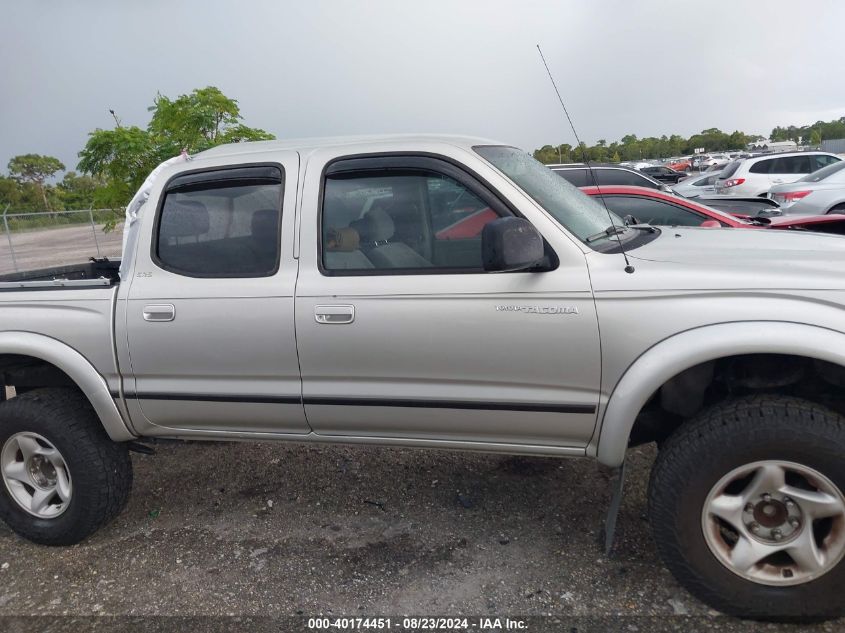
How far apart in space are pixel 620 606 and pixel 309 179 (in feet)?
7.31

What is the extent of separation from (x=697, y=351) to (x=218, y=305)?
6.51 ft

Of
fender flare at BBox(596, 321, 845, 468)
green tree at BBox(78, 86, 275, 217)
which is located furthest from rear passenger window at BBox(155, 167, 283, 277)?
green tree at BBox(78, 86, 275, 217)

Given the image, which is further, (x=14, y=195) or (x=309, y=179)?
(x=14, y=195)

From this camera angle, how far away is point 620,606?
277 centimetres

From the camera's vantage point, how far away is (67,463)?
132 inches

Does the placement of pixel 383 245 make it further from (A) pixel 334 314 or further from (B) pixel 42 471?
(B) pixel 42 471

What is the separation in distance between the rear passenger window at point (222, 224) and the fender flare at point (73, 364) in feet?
2.01

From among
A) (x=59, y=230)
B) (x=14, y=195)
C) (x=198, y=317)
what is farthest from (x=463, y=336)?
(x=14, y=195)

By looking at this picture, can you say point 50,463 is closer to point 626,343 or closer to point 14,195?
point 626,343

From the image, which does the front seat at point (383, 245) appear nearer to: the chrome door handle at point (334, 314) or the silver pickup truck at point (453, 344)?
the silver pickup truck at point (453, 344)

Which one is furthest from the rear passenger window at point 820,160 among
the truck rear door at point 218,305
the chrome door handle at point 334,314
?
the chrome door handle at point 334,314

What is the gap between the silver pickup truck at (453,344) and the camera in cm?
249

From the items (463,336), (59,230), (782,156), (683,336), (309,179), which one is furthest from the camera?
(59,230)

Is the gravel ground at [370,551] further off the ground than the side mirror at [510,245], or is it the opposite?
the side mirror at [510,245]
